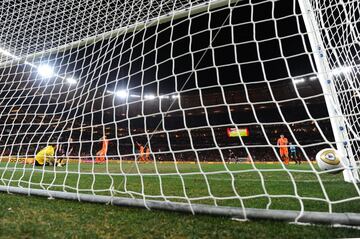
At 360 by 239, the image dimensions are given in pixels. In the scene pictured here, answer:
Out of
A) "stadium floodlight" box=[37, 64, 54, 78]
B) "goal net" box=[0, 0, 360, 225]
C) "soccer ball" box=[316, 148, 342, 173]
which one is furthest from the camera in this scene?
"stadium floodlight" box=[37, 64, 54, 78]

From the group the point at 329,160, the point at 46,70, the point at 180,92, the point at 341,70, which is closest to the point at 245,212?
the point at 180,92

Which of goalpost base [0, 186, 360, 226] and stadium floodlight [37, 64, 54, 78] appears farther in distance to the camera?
stadium floodlight [37, 64, 54, 78]

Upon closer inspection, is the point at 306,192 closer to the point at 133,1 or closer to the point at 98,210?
the point at 98,210

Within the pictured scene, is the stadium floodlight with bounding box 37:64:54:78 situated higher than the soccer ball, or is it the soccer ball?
the stadium floodlight with bounding box 37:64:54:78

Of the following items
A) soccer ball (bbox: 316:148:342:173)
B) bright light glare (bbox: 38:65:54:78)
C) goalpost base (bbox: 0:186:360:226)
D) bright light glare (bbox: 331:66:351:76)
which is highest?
bright light glare (bbox: 38:65:54:78)

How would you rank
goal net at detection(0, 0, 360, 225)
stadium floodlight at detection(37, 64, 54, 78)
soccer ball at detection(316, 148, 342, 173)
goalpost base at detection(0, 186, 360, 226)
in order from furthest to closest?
stadium floodlight at detection(37, 64, 54, 78) < soccer ball at detection(316, 148, 342, 173) < goal net at detection(0, 0, 360, 225) < goalpost base at detection(0, 186, 360, 226)

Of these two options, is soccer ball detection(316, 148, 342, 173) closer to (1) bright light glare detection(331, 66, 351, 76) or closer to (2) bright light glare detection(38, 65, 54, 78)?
(1) bright light glare detection(331, 66, 351, 76)

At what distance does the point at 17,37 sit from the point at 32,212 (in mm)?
3846

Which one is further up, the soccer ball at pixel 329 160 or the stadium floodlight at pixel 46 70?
the stadium floodlight at pixel 46 70

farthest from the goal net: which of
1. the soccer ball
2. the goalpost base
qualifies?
the soccer ball

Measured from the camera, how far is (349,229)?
1.58 metres

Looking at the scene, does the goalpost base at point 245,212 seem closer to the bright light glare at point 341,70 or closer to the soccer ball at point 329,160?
the soccer ball at point 329,160

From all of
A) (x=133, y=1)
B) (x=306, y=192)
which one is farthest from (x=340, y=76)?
(x=133, y=1)

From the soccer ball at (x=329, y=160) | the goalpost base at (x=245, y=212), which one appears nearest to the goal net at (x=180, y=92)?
the goalpost base at (x=245, y=212)
